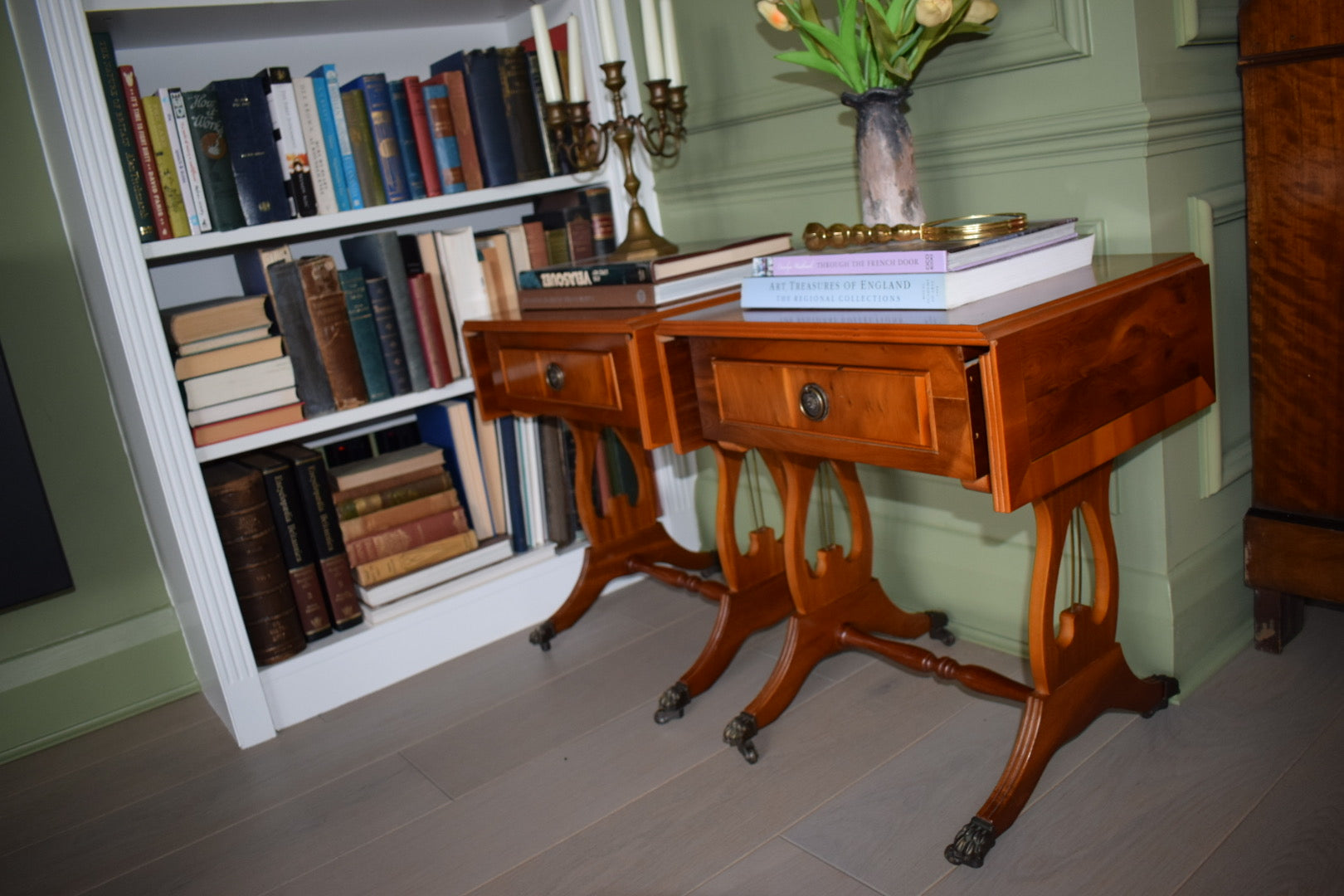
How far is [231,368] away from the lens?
1.68 m

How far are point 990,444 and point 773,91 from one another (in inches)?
34.7

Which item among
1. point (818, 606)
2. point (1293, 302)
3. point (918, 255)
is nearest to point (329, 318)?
point (818, 606)

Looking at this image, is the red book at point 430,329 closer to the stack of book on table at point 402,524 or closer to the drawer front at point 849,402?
the stack of book on table at point 402,524

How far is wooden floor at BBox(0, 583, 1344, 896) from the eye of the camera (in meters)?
1.15

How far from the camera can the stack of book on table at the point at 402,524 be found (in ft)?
6.03

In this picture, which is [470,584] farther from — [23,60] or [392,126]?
[23,60]

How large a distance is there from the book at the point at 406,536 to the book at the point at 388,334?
9.5 inches

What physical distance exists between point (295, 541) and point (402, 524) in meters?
0.19

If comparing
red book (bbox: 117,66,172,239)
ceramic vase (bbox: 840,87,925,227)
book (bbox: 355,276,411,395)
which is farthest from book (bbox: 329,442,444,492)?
ceramic vase (bbox: 840,87,925,227)

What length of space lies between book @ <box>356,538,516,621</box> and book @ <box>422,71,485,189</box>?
677 millimetres

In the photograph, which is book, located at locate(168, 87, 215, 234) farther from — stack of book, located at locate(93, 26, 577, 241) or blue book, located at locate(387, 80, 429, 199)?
blue book, located at locate(387, 80, 429, 199)

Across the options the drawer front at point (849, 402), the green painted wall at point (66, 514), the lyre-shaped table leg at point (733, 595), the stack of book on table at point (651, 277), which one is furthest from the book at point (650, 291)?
the green painted wall at point (66, 514)

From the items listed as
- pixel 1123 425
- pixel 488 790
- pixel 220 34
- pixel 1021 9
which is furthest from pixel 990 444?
pixel 220 34

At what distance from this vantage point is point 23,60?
1624 mm
